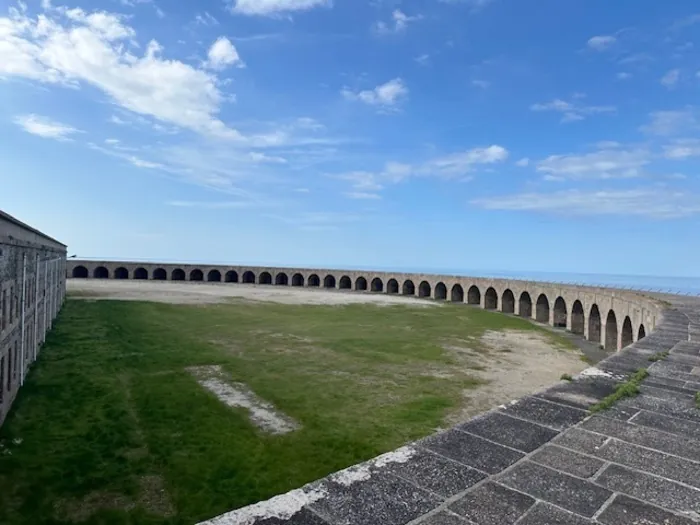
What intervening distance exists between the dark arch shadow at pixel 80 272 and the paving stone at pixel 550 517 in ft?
206

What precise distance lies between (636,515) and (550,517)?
1.93 feet

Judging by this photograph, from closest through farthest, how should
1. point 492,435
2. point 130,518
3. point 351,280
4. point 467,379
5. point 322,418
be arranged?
1. point 492,435
2. point 130,518
3. point 322,418
4. point 467,379
5. point 351,280

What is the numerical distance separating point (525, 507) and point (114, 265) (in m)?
61.4

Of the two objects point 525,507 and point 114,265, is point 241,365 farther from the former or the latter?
point 114,265

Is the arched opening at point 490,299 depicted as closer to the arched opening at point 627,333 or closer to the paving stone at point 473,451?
→ the arched opening at point 627,333

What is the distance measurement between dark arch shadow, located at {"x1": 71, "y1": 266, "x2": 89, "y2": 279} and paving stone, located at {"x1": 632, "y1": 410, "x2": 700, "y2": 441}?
62.4m

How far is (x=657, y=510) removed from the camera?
9.99ft

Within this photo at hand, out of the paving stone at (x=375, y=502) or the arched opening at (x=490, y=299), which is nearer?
the paving stone at (x=375, y=502)

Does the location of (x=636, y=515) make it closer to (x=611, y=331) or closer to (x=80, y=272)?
(x=611, y=331)

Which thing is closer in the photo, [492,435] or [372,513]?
[372,513]

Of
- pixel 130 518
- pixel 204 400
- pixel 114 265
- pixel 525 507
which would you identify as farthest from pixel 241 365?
pixel 114 265

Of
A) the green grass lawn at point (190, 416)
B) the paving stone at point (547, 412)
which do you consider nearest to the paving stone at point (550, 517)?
the paving stone at point (547, 412)

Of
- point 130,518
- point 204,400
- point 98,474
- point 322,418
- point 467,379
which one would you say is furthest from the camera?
point 467,379

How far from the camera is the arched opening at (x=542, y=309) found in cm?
3368
